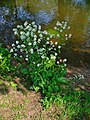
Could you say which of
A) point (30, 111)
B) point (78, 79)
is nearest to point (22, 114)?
point (30, 111)

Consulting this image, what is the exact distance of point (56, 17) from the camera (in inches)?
498

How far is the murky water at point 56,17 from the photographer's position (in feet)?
32.5

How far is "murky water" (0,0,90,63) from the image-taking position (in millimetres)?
9906

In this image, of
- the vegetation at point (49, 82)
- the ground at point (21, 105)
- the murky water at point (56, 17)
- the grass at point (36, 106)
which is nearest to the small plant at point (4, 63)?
the vegetation at point (49, 82)

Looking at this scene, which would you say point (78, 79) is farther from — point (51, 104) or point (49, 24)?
point (49, 24)

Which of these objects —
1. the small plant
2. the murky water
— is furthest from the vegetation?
the murky water

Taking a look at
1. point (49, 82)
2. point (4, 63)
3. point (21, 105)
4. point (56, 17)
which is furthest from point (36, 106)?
point (56, 17)

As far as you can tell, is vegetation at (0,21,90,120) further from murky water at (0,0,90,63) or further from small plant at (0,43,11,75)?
murky water at (0,0,90,63)

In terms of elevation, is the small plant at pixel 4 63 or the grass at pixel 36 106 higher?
the small plant at pixel 4 63

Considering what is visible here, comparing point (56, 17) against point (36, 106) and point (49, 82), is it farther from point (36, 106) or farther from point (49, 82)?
point (36, 106)

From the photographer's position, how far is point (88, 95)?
657cm

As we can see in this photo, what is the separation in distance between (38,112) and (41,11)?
833 cm

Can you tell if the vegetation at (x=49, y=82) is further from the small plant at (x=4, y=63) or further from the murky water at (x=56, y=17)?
the murky water at (x=56, y=17)

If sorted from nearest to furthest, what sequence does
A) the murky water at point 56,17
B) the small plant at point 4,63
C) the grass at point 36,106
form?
1. the grass at point 36,106
2. the small plant at point 4,63
3. the murky water at point 56,17
